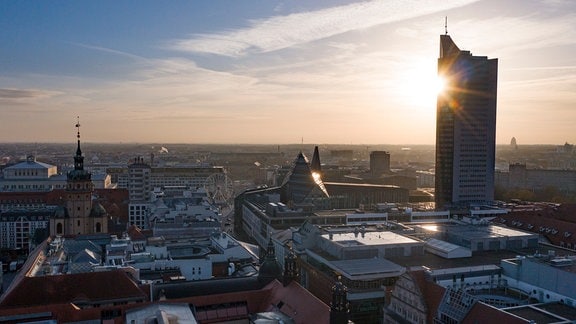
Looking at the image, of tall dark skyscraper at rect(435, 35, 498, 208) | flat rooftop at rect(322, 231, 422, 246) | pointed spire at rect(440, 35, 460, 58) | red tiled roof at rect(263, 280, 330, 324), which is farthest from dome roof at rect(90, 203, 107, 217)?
pointed spire at rect(440, 35, 460, 58)

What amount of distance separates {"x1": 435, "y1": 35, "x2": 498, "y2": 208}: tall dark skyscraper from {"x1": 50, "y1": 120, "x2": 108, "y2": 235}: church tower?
3263 inches

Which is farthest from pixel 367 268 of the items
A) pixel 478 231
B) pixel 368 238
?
pixel 478 231

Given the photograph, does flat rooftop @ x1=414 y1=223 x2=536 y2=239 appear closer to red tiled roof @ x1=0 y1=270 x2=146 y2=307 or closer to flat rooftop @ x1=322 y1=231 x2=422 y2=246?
flat rooftop @ x1=322 y1=231 x2=422 y2=246

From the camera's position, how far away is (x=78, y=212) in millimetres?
91188

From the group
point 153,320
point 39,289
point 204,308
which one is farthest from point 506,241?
point 39,289

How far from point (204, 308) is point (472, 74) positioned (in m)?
104

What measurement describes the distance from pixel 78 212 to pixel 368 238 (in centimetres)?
5012

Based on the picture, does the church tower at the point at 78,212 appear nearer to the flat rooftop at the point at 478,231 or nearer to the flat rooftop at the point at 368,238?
the flat rooftop at the point at 368,238

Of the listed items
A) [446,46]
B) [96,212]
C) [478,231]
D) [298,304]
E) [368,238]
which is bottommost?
[298,304]

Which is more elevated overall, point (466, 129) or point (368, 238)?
point (466, 129)

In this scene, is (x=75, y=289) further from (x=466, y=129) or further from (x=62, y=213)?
(x=466, y=129)

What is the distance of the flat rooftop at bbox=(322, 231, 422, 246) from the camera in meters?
71.2

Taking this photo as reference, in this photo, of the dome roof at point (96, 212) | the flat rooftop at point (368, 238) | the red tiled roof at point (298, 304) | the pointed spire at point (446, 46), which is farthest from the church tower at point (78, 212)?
the pointed spire at point (446, 46)

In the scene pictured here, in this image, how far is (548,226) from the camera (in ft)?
293
